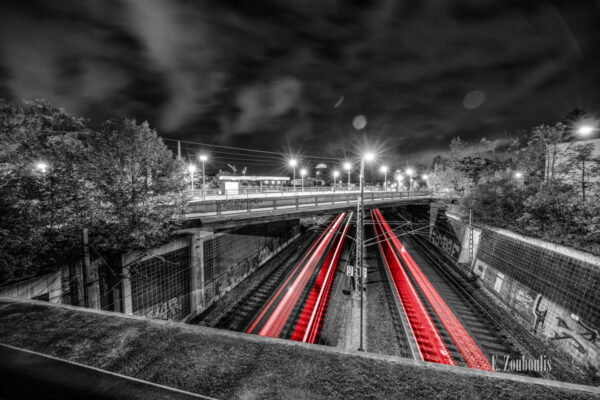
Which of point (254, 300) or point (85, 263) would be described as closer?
point (85, 263)

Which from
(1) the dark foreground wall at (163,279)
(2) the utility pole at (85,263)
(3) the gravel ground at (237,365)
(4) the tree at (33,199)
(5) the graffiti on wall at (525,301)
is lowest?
(5) the graffiti on wall at (525,301)

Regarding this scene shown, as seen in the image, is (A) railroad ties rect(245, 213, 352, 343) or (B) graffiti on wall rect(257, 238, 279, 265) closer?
(A) railroad ties rect(245, 213, 352, 343)

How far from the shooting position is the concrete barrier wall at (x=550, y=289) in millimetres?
10078

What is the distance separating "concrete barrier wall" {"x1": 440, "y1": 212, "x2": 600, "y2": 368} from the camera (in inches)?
397

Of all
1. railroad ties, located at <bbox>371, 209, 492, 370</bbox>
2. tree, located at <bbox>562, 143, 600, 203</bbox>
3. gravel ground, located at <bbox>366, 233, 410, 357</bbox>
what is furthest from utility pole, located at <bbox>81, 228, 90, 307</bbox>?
tree, located at <bbox>562, 143, 600, 203</bbox>

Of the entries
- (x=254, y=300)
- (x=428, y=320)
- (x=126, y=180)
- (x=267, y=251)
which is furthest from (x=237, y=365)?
(x=267, y=251)

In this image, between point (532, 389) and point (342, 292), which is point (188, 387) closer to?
point (532, 389)

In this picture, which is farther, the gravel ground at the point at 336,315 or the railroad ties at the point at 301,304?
the railroad ties at the point at 301,304

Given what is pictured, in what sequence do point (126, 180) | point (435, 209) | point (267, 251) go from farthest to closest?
point (435, 209)
point (267, 251)
point (126, 180)

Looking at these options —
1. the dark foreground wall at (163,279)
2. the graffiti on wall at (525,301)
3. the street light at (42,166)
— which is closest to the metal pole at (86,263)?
the dark foreground wall at (163,279)

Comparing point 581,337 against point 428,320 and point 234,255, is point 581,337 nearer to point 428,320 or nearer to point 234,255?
point 428,320

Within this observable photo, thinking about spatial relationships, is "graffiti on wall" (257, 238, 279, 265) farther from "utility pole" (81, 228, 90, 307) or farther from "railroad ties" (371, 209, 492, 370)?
"utility pole" (81, 228, 90, 307)

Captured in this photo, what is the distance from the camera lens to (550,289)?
12.2 m

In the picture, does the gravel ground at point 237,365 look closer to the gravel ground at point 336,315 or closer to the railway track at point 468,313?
the gravel ground at point 336,315
